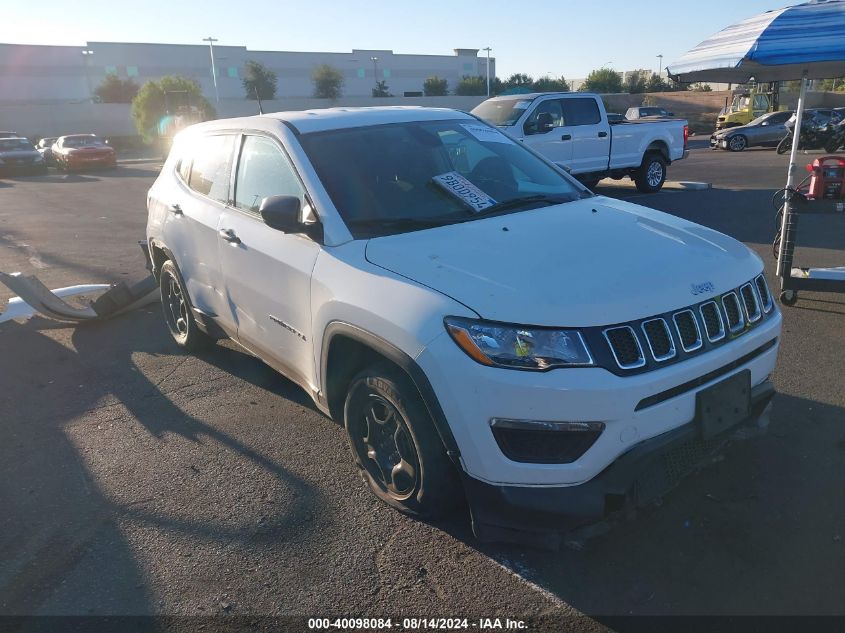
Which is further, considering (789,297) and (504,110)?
(504,110)

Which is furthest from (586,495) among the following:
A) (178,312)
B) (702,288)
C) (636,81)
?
(636,81)

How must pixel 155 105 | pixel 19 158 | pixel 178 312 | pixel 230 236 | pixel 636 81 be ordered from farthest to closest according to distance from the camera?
pixel 636 81
pixel 155 105
pixel 19 158
pixel 178 312
pixel 230 236

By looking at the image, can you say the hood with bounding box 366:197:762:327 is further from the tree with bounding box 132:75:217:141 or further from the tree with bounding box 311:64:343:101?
the tree with bounding box 311:64:343:101

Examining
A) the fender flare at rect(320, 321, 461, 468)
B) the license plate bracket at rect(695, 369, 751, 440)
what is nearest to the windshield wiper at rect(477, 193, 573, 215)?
the fender flare at rect(320, 321, 461, 468)

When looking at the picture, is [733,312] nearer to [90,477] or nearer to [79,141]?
[90,477]

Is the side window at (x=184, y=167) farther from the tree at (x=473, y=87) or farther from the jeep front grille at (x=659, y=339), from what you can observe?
the tree at (x=473, y=87)

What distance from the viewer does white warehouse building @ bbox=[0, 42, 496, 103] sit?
7281 cm

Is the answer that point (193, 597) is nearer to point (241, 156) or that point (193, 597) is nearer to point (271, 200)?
point (271, 200)

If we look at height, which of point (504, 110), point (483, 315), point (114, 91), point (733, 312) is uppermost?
point (114, 91)

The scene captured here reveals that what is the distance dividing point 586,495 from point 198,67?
9073 centimetres

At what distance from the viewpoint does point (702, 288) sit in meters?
2.79

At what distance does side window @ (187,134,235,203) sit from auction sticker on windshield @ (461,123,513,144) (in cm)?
157

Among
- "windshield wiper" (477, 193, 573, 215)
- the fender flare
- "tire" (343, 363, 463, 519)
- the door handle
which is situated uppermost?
"windshield wiper" (477, 193, 573, 215)

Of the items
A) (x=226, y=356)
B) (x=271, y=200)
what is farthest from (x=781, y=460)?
(x=226, y=356)
